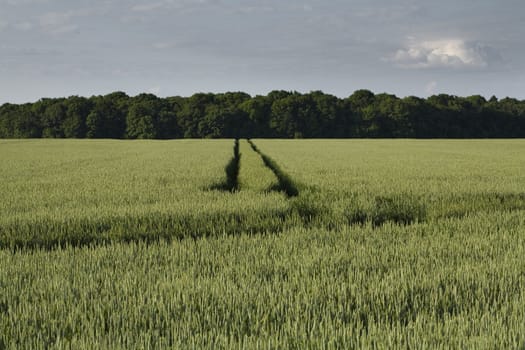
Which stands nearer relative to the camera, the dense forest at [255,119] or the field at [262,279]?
the field at [262,279]

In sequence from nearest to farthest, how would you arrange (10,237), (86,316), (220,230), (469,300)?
(86,316) < (469,300) < (10,237) < (220,230)

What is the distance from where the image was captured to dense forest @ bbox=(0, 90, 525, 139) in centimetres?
9250

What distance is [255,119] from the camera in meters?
95.0

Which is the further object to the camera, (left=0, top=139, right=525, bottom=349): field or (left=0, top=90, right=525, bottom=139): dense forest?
(left=0, top=90, right=525, bottom=139): dense forest

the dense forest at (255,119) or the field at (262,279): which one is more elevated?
the dense forest at (255,119)

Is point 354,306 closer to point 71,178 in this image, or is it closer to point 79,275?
point 79,275

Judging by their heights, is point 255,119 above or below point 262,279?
above

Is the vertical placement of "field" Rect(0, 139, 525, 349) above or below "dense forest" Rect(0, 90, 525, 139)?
below

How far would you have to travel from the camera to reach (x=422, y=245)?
5.76 meters

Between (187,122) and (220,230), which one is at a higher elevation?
(187,122)

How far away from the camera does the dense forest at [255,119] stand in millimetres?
92500

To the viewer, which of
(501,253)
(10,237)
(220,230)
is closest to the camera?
(501,253)

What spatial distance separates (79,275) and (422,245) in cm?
390

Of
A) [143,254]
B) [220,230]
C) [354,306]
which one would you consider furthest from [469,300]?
[220,230]
